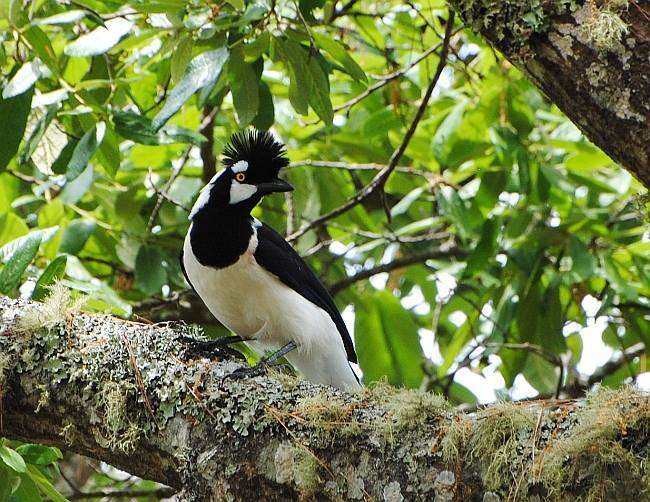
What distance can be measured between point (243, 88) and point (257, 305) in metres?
0.89

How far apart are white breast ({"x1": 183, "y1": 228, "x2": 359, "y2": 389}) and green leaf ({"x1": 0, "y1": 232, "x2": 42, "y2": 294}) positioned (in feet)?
2.47

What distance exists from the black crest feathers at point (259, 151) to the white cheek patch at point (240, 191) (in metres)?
0.09

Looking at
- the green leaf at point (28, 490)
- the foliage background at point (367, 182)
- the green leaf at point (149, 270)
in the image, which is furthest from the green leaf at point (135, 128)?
the green leaf at point (28, 490)

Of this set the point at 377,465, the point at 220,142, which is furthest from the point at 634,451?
the point at 220,142

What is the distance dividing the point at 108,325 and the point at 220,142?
233 cm

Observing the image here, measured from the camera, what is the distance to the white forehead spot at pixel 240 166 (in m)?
4.04

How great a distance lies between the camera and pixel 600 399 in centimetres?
227

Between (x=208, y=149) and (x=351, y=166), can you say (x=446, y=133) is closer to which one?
(x=351, y=166)

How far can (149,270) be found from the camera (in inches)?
181

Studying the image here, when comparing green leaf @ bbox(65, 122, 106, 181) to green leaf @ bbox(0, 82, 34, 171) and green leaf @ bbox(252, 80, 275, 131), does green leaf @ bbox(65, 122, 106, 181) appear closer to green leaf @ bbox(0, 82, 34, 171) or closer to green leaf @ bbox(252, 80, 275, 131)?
green leaf @ bbox(0, 82, 34, 171)

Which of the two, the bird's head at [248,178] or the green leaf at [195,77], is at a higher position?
the green leaf at [195,77]

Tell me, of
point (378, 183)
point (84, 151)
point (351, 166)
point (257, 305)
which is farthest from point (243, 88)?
point (351, 166)

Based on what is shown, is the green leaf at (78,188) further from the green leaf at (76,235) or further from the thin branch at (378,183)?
the thin branch at (378,183)

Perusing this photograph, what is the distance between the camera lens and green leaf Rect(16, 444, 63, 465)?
2885 millimetres
